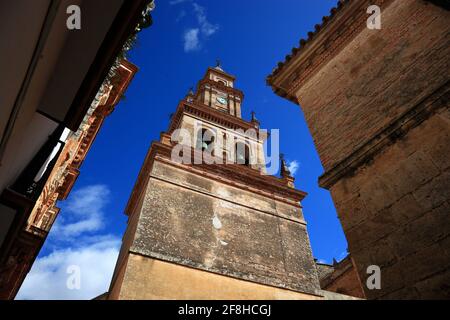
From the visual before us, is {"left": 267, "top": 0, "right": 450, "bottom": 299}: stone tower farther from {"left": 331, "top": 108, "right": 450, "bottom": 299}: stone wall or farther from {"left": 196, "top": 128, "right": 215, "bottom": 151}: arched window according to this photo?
{"left": 196, "top": 128, "right": 215, "bottom": 151}: arched window

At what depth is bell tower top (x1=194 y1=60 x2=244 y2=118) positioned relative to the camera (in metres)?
22.9

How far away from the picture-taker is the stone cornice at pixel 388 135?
3498 millimetres

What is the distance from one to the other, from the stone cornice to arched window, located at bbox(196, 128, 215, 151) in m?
12.4

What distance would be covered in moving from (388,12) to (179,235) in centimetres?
805

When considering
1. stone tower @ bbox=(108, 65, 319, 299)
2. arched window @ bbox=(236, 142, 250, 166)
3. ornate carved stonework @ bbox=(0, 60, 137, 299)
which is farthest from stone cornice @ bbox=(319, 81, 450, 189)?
arched window @ bbox=(236, 142, 250, 166)

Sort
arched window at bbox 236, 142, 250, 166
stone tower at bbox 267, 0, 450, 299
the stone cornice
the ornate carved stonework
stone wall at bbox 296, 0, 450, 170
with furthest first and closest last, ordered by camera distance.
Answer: arched window at bbox 236, 142, 250, 166 → the ornate carved stonework → stone wall at bbox 296, 0, 450, 170 → the stone cornice → stone tower at bbox 267, 0, 450, 299

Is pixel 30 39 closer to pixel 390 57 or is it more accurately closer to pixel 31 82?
pixel 31 82

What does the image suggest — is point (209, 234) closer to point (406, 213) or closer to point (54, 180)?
point (54, 180)

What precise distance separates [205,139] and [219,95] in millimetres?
8258

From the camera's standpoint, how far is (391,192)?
3539mm

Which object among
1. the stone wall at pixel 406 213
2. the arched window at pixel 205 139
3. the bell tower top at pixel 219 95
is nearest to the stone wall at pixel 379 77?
the stone wall at pixel 406 213

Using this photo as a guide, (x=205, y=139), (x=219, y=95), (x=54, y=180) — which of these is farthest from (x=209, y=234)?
(x=219, y=95)

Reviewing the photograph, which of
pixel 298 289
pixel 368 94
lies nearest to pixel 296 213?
pixel 298 289

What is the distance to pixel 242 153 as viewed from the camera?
18141mm
